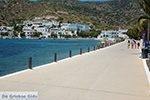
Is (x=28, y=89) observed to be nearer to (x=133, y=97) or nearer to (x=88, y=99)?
(x=88, y=99)

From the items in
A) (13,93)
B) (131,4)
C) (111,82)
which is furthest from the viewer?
(131,4)

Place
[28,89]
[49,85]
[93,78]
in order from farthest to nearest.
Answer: [93,78]
[49,85]
[28,89]

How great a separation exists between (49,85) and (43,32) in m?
189

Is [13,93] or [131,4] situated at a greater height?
[131,4]

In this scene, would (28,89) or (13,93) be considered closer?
(13,93)

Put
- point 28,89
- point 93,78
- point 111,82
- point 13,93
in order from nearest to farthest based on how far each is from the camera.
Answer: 1. point 13,93
2. point 28,89
3. point 111,82
4. point 93,78

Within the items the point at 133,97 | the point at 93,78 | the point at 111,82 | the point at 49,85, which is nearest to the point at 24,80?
the point at 49,85

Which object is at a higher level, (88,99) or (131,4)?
(131,4)

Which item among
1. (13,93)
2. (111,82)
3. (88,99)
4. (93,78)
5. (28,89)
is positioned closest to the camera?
(88,99)

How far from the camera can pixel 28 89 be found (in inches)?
298

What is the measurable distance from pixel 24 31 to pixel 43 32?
A: 17.9m

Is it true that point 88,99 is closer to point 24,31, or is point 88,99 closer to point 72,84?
point 72,84

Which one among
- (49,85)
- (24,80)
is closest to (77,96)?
(49,85)

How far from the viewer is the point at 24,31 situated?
198 m
